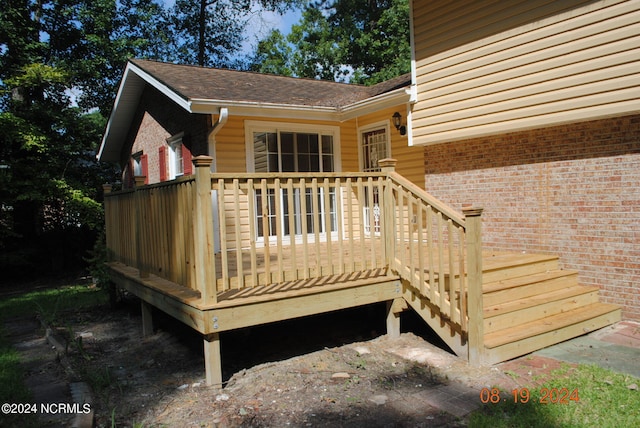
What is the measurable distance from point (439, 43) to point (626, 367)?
518 cm

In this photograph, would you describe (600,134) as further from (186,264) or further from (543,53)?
(186,264)

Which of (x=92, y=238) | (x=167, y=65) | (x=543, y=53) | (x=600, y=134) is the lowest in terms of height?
(x=92, y=238)

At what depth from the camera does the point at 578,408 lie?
3283mm

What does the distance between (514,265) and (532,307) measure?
659mm

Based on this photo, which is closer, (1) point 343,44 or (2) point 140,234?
(2) point 140,234

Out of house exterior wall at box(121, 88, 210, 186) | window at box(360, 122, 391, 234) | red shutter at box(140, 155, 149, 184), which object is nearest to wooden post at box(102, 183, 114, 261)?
house exterior wall at box(121, 88, 210, 186)

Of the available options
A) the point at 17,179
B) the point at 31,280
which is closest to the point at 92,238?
the point at 31,280

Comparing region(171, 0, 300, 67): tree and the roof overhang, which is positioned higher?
region(171, 0, 300, 67): tree

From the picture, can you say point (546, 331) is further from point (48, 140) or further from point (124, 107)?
point (48, 140)

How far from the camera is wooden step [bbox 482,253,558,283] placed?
5.20m

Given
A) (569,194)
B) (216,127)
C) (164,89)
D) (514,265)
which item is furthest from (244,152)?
(569,194)

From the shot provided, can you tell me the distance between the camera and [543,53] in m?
5.84

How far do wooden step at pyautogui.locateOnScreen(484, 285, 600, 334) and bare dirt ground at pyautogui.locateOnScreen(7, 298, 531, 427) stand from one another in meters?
0.59
